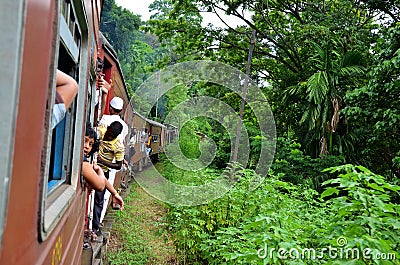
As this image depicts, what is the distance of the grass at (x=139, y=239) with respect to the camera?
537 cm

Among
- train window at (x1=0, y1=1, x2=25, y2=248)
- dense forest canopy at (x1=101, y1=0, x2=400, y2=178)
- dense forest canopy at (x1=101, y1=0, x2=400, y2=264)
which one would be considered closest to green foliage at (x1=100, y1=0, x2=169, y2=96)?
dense forest canopy at (x1=101, y1=0, x2=400, y2=264)

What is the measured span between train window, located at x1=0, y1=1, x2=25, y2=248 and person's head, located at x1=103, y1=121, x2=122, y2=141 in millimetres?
3088

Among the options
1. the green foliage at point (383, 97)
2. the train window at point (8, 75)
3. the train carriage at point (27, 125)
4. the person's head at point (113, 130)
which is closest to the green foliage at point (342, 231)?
the person's head at point (113, 130)

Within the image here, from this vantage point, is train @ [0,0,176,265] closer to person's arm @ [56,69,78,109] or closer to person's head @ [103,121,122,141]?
person's arm @ [56,69,78,109]

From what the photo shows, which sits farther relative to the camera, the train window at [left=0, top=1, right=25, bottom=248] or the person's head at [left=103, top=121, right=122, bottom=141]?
the person's head at [left=103, top=121, right=122, bottom=141]

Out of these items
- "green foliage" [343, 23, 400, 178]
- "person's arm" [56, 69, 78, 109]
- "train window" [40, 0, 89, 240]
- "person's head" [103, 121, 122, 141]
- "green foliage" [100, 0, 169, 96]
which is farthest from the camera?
"green foliage" [100, 0, 169, 96]

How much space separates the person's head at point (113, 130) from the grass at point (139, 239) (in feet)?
6.28

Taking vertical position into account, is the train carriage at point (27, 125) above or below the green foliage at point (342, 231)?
above

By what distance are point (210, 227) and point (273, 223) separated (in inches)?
97.0

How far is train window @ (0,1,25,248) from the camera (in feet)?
2.00

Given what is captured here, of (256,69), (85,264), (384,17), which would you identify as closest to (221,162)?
(256,69)

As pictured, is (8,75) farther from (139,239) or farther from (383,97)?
(383,97)

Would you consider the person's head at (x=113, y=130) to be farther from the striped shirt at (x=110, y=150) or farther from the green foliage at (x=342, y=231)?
the green foliage at (x=342, y=231)

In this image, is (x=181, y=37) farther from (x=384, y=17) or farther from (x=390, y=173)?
(x=390, y=173)
